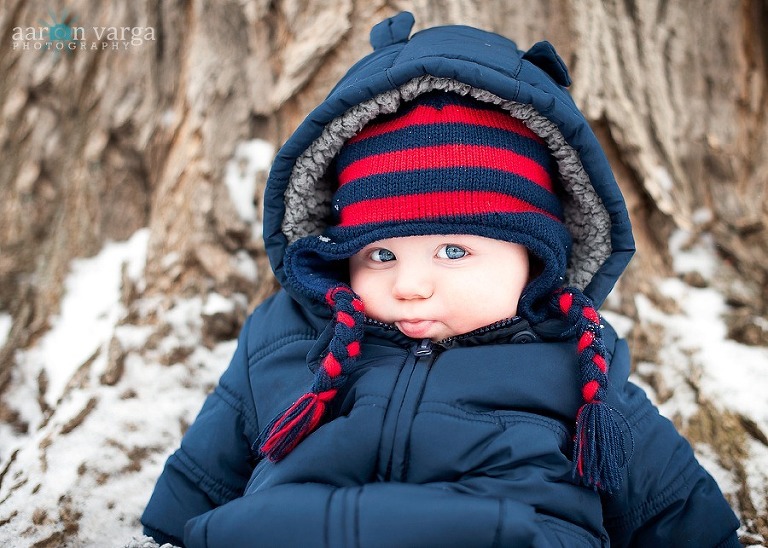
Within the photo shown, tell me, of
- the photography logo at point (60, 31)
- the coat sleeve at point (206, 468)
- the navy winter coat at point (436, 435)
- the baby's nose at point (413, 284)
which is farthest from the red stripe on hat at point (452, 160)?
the photography logo at point (60, 31)

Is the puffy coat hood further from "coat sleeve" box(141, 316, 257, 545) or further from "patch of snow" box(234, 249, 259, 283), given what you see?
"patch of snow" box(234, 249, 259, 283)

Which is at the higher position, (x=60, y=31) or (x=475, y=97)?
(x=60, y=31)

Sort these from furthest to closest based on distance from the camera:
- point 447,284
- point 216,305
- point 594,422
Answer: point 216,305
point 447,284
point 594,422

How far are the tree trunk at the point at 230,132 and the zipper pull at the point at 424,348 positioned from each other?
93cm

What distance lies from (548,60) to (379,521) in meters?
1.20

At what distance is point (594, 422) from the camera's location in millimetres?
1514

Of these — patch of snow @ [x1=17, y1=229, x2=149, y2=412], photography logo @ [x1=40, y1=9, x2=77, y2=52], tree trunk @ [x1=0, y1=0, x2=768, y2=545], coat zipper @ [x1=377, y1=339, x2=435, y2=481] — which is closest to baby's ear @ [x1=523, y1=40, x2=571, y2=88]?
tree trunk @ [x1=0, y1=0, x2=768, y2=545]

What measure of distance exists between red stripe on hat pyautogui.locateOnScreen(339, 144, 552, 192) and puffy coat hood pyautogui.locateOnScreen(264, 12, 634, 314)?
101 mm

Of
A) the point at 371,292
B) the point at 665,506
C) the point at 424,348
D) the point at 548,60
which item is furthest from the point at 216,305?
the point at 665,506

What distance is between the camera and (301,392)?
173cm

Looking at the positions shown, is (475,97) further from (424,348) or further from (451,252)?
(424,348)

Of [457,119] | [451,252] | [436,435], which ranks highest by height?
[457,119]

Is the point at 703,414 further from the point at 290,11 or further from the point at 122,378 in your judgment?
the point at 290,11

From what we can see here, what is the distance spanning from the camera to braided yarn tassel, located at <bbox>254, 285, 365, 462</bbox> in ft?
5.20
